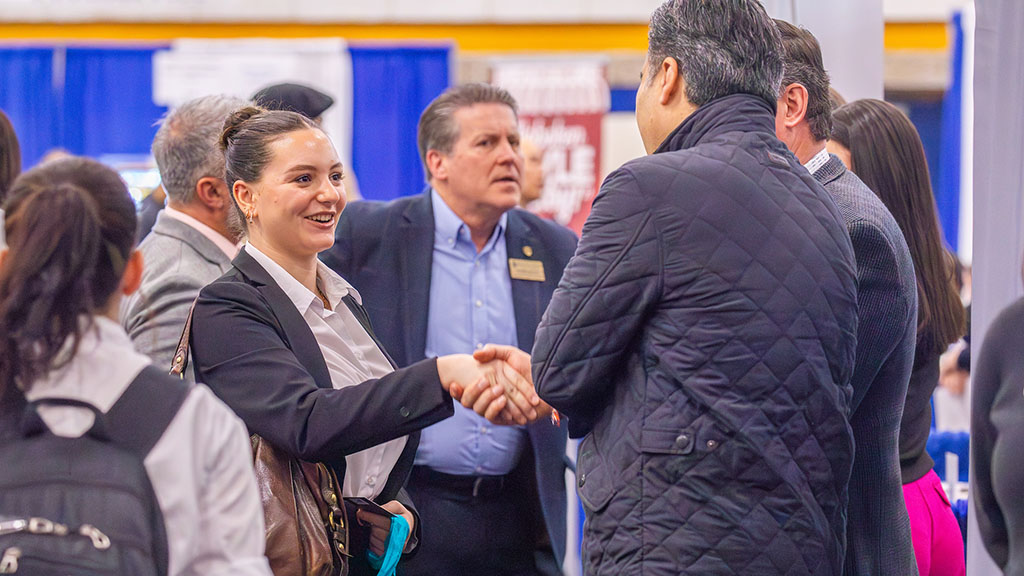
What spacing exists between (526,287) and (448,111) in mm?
707

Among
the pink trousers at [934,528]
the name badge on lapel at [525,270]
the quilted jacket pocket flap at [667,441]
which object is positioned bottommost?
the pink trousers at [934,528]

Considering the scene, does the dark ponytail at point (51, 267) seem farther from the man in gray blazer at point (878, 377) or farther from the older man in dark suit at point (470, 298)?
the older man in dark suit at point (470, 298)

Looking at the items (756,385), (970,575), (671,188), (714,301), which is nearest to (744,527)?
(756,385)

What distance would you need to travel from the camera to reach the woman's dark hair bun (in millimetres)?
2227

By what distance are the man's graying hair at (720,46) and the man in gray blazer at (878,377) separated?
0.37m

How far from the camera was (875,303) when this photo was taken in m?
1.94

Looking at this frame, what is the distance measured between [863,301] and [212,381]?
123cm

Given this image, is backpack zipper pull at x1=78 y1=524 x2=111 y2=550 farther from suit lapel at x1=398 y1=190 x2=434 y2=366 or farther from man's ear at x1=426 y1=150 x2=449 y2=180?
man's ear at x1=426 y1=150 x2=449 y2=180

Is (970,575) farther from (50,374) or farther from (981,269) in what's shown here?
(50,374)

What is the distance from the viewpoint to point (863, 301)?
1.95 meters

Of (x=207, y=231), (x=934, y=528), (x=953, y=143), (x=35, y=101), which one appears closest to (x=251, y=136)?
(x=207, y=231)

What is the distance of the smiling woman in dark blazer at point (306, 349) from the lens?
6.14ft

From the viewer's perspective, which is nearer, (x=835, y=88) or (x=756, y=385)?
(x=756, y=385)

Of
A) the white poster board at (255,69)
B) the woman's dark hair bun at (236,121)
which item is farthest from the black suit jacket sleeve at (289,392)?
the white poster board at (255,69)
